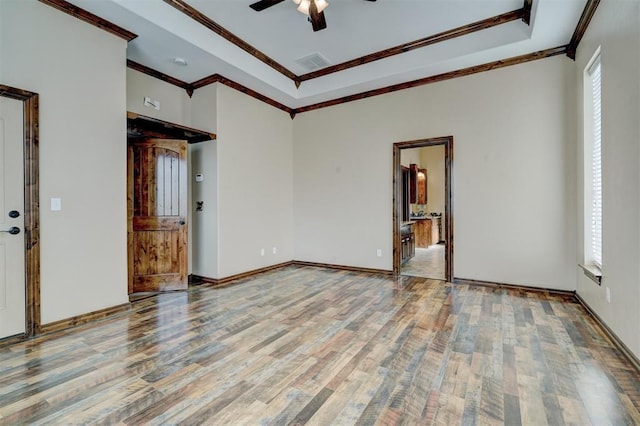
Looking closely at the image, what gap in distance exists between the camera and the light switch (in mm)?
2961

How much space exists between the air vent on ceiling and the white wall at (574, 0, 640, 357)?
3310 mm

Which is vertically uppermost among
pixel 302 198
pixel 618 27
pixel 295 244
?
pixel 618 27

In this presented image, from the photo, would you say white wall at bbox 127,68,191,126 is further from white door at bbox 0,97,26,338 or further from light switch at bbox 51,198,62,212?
light switch at bbox 51,198,62,212

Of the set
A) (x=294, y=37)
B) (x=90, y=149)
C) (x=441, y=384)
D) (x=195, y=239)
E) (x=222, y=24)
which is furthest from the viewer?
(x=195, y=239)

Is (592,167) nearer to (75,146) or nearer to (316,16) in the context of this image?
(316,16)

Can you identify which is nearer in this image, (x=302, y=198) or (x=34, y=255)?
(x=34, y=255)

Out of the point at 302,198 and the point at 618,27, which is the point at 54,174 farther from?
the point at 618,27

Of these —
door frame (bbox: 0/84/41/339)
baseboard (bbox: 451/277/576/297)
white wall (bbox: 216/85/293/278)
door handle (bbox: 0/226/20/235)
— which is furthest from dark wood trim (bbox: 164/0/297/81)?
baseboard (bbox: 451/277/576/297)

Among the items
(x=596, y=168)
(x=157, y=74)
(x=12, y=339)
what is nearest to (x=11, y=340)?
(x=12, y=339)

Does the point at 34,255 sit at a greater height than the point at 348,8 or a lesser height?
lesser

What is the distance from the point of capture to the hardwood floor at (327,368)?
175 cm

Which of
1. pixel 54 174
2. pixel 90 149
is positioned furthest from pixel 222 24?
pixel 54 174

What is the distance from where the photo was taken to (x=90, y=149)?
3.25 metres

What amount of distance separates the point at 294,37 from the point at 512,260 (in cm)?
438
